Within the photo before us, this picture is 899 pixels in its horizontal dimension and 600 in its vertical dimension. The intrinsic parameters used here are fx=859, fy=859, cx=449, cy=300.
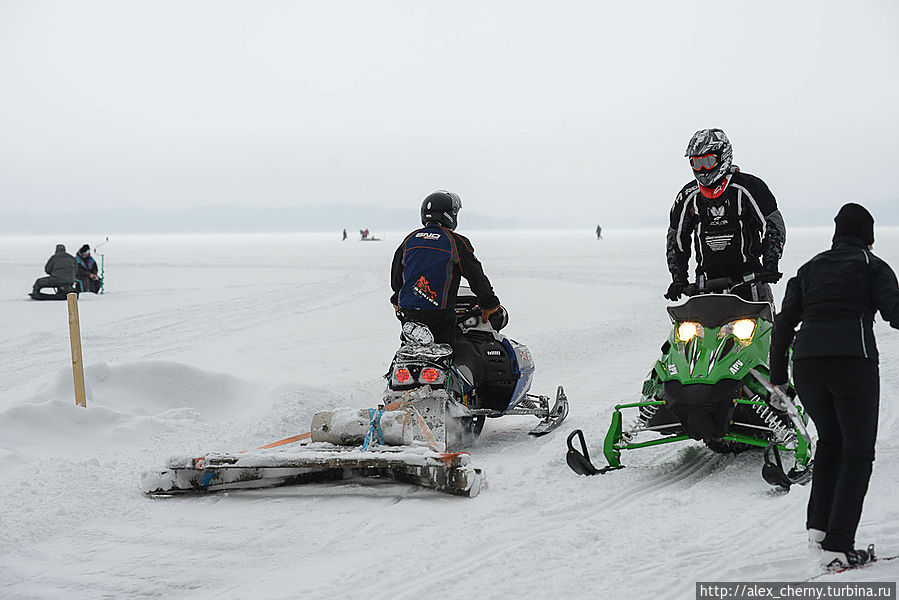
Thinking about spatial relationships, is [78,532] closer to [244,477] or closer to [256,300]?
[244,477]

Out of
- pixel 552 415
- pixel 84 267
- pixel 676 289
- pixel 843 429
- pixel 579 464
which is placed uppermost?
pixel 676 289

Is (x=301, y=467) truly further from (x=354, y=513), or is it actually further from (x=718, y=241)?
(x=718, y=241)

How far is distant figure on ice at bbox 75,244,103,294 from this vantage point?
20672 mm

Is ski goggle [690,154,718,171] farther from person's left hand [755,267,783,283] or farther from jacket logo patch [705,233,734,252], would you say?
person's left hand [755,267,783,283]

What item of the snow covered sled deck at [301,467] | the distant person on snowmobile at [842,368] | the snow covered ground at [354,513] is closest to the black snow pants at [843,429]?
the distant person on snowmobile at [842,368]

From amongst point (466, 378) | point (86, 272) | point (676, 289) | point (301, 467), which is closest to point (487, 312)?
point (466, 378)

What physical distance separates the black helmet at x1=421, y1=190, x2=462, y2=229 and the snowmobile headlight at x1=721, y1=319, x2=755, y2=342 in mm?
2273

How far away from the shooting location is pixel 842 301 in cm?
347

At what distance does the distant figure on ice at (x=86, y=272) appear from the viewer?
20.7 m

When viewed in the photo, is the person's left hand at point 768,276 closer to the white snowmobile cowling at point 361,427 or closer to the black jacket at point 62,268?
the white snowmobile cowling at point 361,427

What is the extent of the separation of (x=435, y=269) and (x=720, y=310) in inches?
80.9

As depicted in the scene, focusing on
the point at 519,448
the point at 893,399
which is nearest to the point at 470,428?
the point at 519,448

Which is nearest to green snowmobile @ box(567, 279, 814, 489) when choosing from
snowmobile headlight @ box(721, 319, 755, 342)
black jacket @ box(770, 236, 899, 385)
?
snowmobile headlight @ box(721, 319, 755, 342)

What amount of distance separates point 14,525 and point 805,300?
3.91 m
